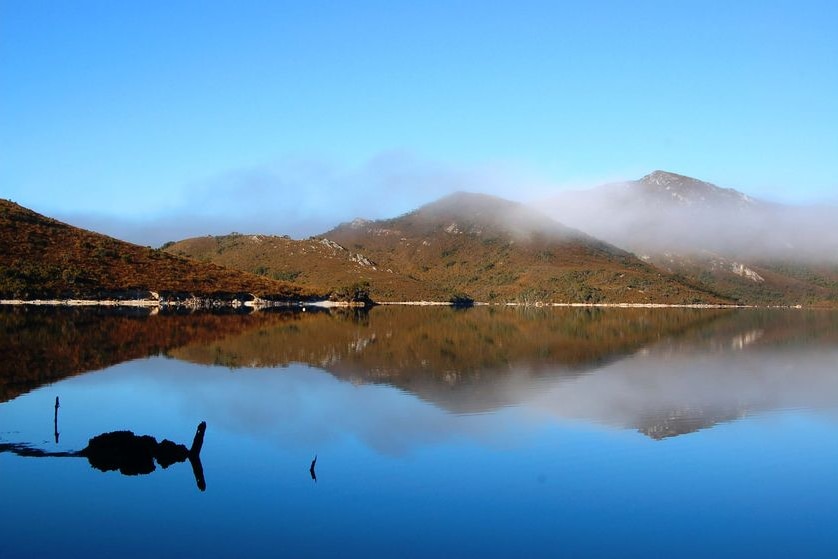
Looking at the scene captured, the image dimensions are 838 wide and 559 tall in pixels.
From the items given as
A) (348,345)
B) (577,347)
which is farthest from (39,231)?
(577,347)

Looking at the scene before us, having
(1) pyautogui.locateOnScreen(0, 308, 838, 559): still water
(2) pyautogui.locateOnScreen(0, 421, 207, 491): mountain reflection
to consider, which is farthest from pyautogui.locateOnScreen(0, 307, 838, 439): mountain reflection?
(2) pyautogui.locateOnScreen(0, 421, 207, 491): mountain reflection

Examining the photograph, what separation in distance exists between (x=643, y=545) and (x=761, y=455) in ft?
33.6

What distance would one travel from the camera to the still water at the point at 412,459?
1545 cm

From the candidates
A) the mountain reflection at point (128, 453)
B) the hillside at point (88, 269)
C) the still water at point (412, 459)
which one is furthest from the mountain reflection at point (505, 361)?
the hillside at point (88, 269)

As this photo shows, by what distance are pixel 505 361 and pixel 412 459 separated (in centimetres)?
2780

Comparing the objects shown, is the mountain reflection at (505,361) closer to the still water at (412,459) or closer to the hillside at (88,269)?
the still water at (412,459)

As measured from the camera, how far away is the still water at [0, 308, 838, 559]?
50.7 ft

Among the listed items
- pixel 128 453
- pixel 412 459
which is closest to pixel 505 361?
pixel 412 459

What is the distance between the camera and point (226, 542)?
14828mm

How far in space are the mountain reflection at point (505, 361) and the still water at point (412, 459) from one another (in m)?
0.31

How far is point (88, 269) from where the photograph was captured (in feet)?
389

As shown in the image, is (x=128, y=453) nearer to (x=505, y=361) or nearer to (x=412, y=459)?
(x=412, y=459)

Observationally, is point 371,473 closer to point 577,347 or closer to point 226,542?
point 226,542

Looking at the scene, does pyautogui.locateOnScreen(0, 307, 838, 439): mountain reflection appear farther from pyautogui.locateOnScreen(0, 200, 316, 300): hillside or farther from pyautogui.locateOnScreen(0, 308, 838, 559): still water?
pyautogui.locateOnScreen(0, 200, 316, 300): hillside
